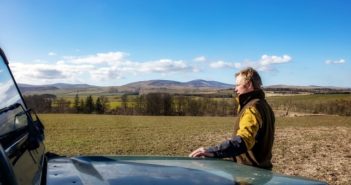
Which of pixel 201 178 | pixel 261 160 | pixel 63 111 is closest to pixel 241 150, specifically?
pixel 261 160

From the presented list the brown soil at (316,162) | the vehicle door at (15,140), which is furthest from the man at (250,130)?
the brown soil at (316,162)

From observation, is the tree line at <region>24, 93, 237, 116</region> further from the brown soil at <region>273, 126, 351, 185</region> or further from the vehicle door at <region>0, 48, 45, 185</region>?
the vehicle door at <region>0, 48, 45, 185</region>

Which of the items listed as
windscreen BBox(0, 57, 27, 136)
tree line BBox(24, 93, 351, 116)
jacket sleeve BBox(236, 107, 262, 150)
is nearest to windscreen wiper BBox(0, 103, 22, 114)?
windscreen BBox(0, 57, 27, 136)

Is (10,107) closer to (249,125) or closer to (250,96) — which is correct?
(249,125)

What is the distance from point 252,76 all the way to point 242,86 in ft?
0.39

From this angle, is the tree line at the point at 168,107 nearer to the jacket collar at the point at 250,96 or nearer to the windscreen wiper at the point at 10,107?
the jacket collar at the point at 250,96

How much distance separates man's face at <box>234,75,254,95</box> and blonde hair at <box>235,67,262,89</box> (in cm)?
3

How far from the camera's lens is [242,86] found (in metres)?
3.98

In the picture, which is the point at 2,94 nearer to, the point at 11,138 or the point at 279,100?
the point at 11,138

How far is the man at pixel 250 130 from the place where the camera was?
355 cm

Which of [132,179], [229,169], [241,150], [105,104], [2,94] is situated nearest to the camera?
[132,179]

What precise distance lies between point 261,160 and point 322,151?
15.8 meters

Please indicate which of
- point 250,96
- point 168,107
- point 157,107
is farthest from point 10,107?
point 168,107

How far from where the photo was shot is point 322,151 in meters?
18.6
